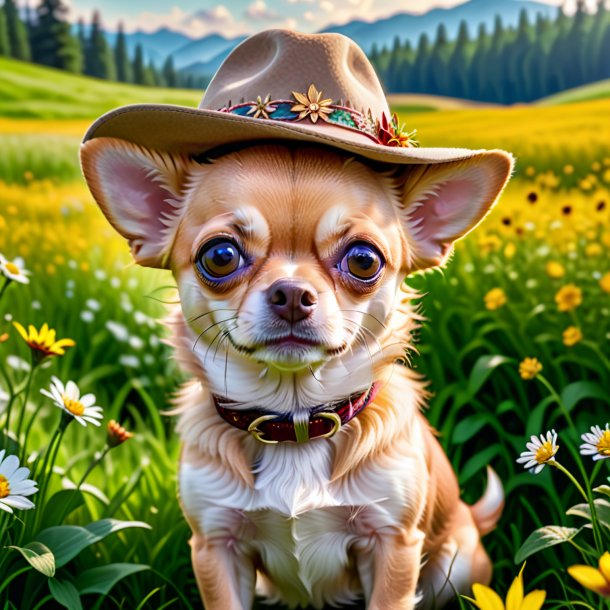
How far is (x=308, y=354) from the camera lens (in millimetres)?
2004

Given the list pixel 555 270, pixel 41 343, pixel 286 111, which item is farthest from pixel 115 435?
pixel 555 270

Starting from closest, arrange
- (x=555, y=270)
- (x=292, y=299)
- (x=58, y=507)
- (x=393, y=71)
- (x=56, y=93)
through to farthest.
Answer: (x=292, y=299) < (x=58, y=507) < (x=555, y=270) < (x=393, y=71) < (x=56, y=93)

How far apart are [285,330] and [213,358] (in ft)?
1.23

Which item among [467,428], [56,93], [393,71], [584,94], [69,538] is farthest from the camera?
[56,93]

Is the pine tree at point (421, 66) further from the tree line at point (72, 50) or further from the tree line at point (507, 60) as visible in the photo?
the tree line at point (72, 50)

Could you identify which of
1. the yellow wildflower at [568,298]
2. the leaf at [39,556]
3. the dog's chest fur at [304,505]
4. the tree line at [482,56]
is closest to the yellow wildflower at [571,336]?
the yellow wildflower at [568,298]

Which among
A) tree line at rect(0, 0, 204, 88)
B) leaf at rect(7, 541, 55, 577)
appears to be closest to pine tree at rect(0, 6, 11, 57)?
tree line at rect(0, 0, 204, 88)

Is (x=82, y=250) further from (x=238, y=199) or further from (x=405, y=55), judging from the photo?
(x=238, y=199)

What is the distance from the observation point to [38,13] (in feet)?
18.4

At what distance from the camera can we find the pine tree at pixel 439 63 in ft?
17.1

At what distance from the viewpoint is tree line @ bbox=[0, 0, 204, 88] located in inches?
223

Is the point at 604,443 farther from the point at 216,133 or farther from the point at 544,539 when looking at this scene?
the point at 216,133

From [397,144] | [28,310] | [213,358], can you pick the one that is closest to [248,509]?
[213,358]

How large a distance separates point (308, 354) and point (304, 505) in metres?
0.46
